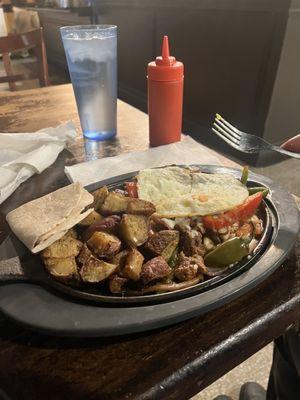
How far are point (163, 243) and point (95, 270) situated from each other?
16 cm

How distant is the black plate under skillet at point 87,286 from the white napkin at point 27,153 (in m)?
0.48

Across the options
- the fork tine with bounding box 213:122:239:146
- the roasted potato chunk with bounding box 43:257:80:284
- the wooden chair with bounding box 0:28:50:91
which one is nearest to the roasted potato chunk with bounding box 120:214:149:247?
the roasted potato chunk with bounding box 43:257:80:284

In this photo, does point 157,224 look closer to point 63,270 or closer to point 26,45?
point 63,270

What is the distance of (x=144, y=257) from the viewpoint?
748 millimetres

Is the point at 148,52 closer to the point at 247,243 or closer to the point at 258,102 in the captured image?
the point at 258,102

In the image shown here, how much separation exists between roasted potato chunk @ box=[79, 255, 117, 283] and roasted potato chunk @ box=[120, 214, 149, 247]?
77 millimetres

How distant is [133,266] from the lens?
2.20 feet

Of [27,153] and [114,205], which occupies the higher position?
[114,205]

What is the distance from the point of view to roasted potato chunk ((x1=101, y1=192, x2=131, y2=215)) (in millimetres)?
836

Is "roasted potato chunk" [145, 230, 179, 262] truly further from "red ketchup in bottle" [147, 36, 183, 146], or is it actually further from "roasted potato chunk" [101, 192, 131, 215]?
"red ketchup in bottle" [147, 36, 183, 146]

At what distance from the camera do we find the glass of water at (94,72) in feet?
4.61

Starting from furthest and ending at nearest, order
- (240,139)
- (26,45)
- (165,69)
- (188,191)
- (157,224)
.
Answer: (26,45) < (165,69) < (240,139) < (188,191) < (157,224)

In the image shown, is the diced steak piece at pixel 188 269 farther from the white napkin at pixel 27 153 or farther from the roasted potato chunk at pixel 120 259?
the white napkin at pixel 27 153

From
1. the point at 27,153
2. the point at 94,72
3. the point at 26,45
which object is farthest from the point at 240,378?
the point at 26,45
